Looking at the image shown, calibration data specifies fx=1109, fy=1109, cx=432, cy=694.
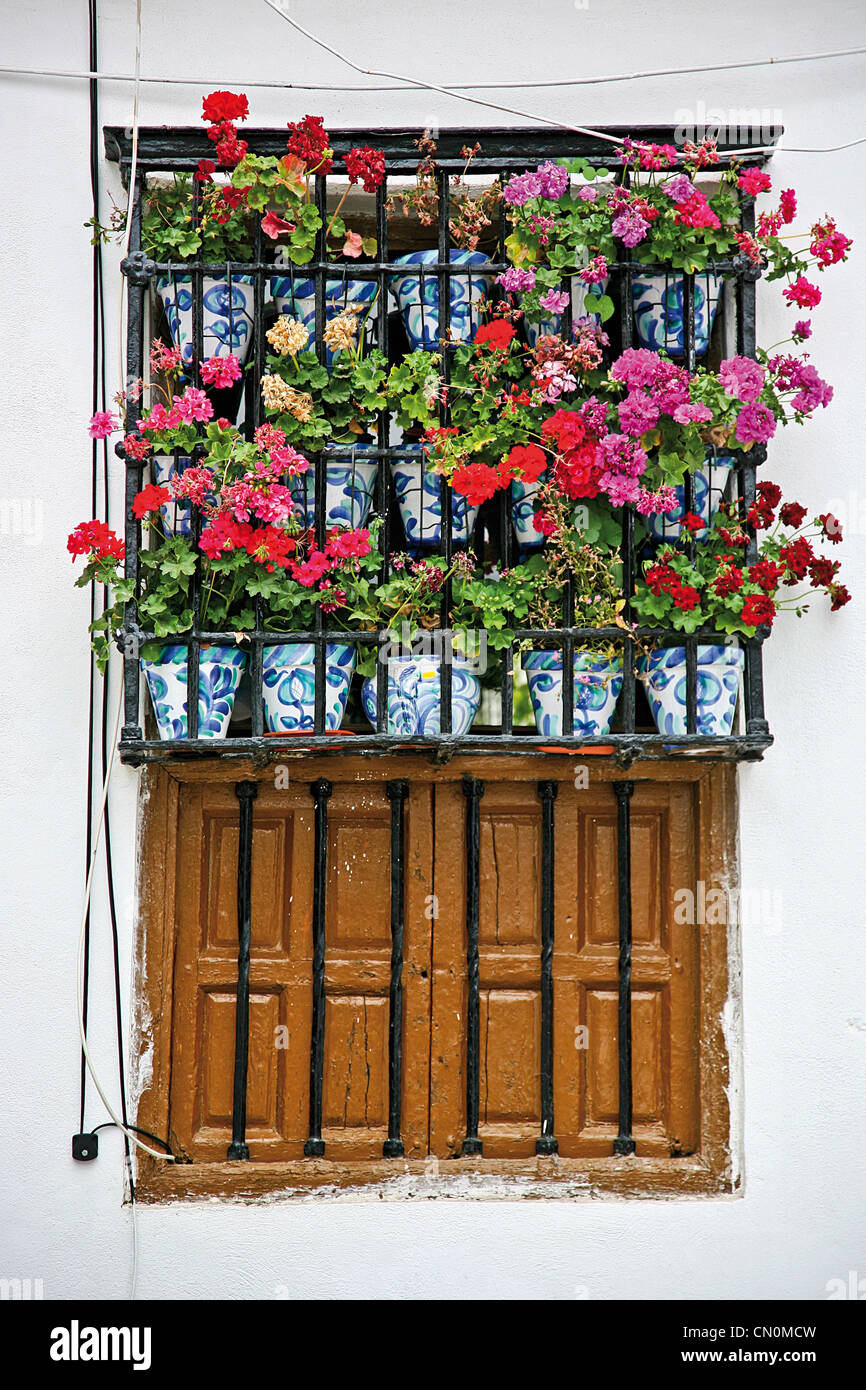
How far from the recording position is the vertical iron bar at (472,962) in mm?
2848

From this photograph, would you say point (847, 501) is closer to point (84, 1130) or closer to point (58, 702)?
point (58, 702)

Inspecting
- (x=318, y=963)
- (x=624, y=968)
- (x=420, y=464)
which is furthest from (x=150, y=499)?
(x=624, y=968)

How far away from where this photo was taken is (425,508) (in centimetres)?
279

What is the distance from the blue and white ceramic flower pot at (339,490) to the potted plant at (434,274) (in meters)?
0.33

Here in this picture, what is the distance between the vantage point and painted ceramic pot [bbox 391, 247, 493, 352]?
277cm

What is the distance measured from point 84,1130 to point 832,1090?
1.90 metres

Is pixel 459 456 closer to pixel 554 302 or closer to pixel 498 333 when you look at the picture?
pixel 498 333

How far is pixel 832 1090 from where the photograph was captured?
9.31 feet

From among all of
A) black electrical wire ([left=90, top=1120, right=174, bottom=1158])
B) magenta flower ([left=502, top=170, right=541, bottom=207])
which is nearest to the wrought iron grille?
magenta flower ([left=502, top=170, right=541, bottom=207])

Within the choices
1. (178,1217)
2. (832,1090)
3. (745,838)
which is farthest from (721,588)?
(178,1217)

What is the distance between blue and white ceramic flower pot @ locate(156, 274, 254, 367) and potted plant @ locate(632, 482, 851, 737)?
46.8 inches

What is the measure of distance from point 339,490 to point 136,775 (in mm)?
901

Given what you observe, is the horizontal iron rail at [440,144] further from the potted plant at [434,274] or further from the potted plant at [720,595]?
the potted plant at [720,595]

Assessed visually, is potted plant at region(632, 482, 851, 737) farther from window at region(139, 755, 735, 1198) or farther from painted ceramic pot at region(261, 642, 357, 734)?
painted ceramic pot at region(261, 642, 357, 734)
